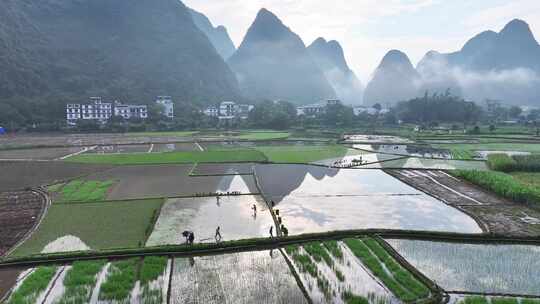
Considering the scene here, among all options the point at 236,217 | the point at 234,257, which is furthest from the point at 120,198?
the point at 234,257

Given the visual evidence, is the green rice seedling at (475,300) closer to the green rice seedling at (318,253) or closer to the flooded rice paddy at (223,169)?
the green rice seedling at (318,253)

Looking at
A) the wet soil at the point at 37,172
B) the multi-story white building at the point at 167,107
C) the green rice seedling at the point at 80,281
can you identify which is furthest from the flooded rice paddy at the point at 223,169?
the multi-story white building at the point at 167,107

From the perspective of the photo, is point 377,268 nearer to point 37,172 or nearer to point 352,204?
point 352,204

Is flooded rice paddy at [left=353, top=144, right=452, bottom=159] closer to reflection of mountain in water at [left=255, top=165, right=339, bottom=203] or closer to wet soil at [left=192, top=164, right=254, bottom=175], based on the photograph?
reflection of mountain in water at [left=255, top=165, right=339, bottom=203]

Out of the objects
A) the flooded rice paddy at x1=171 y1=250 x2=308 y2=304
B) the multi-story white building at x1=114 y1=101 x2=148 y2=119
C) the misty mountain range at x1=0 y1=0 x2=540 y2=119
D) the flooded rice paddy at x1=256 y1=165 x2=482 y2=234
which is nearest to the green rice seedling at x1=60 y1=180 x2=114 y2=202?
the flooded rice paddy at x1=256 y1=165 x2=482 y2=234

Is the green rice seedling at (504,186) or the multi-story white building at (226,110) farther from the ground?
the multi-story white building at (226,110)

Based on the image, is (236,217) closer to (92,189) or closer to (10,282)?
(10,282)

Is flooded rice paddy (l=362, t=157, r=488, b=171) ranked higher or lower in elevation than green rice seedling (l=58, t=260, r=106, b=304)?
higher
